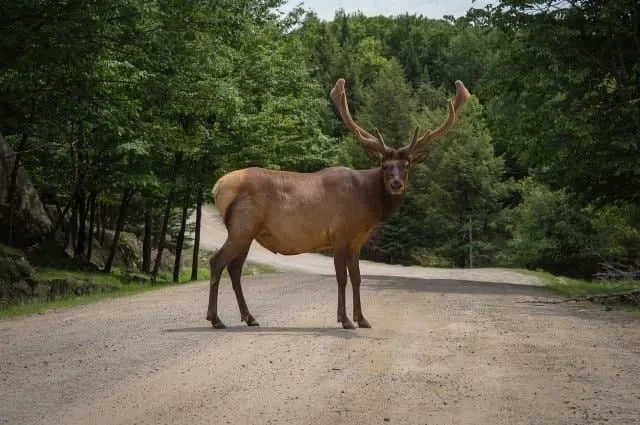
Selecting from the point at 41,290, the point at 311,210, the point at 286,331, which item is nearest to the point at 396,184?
the point at 311,210

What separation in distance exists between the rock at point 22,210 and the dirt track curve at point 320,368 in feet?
36.6

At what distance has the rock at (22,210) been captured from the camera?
23297 mm

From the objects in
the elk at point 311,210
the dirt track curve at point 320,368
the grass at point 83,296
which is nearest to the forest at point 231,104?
the grass at point 83,296

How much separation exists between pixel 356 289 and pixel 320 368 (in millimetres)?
3228

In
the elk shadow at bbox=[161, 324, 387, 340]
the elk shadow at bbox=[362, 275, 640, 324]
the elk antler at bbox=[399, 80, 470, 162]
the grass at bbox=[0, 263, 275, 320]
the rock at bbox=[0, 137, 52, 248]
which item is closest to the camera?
the elk shadow at bbox=[161, 324, 387, 340]

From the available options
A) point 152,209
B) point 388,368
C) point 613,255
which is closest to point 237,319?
point 388,368

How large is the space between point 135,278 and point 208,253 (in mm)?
20536

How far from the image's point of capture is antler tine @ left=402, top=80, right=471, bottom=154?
1096 cm

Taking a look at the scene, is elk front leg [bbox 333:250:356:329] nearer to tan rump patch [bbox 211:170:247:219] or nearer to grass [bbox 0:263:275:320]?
tan rump patch [bbox 211:170:247:219]

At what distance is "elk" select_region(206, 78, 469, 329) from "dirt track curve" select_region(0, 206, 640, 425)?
748mm

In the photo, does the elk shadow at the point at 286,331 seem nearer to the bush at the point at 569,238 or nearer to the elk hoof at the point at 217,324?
the elk hoof at the point at 217,324

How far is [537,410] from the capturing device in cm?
630

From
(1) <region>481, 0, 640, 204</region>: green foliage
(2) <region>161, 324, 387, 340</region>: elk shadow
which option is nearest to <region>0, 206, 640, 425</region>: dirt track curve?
(2) <region>161, 324, 387, 340</region>: elk shadow

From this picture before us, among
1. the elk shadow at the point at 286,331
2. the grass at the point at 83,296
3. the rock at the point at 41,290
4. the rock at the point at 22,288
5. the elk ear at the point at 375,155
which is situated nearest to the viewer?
the elk shadow at the point at 286,331
